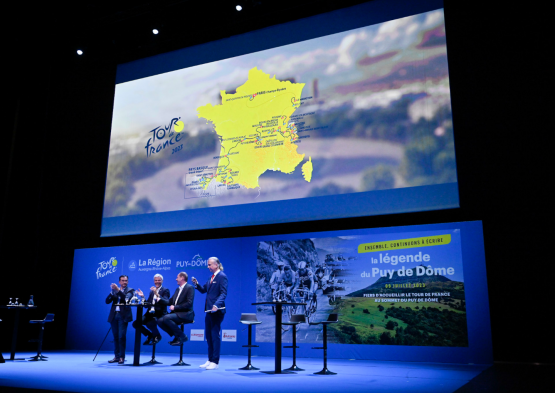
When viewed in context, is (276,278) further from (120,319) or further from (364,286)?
(120,319)

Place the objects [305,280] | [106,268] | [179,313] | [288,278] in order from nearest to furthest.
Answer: [179,313] < [305,280] < [288,278] < [106,268]

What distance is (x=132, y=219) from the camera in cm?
888

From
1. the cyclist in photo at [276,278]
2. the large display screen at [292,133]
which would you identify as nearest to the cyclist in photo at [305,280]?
the cyclist in photo at [276,278]

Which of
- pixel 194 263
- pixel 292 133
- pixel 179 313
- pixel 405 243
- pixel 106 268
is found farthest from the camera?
pixel 106 268

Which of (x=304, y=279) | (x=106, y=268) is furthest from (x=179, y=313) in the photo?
(x=106, y=268)

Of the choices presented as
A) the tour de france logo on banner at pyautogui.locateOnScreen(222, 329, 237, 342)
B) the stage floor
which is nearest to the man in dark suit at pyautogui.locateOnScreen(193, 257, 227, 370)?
the stage floor

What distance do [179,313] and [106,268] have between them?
3880 millimetres

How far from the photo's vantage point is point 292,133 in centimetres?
779

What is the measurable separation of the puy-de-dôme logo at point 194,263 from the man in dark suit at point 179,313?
2.18 m

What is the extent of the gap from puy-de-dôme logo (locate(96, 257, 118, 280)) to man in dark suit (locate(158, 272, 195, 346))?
3.43 metres

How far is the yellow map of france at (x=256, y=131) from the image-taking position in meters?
7.80

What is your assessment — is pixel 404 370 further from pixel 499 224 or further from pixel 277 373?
pixel 499 224

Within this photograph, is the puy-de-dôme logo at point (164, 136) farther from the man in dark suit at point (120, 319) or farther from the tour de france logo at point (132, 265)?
the man in dark suit at point (120, 319)

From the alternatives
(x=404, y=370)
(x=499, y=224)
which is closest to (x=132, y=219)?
(x=404, y=370)
